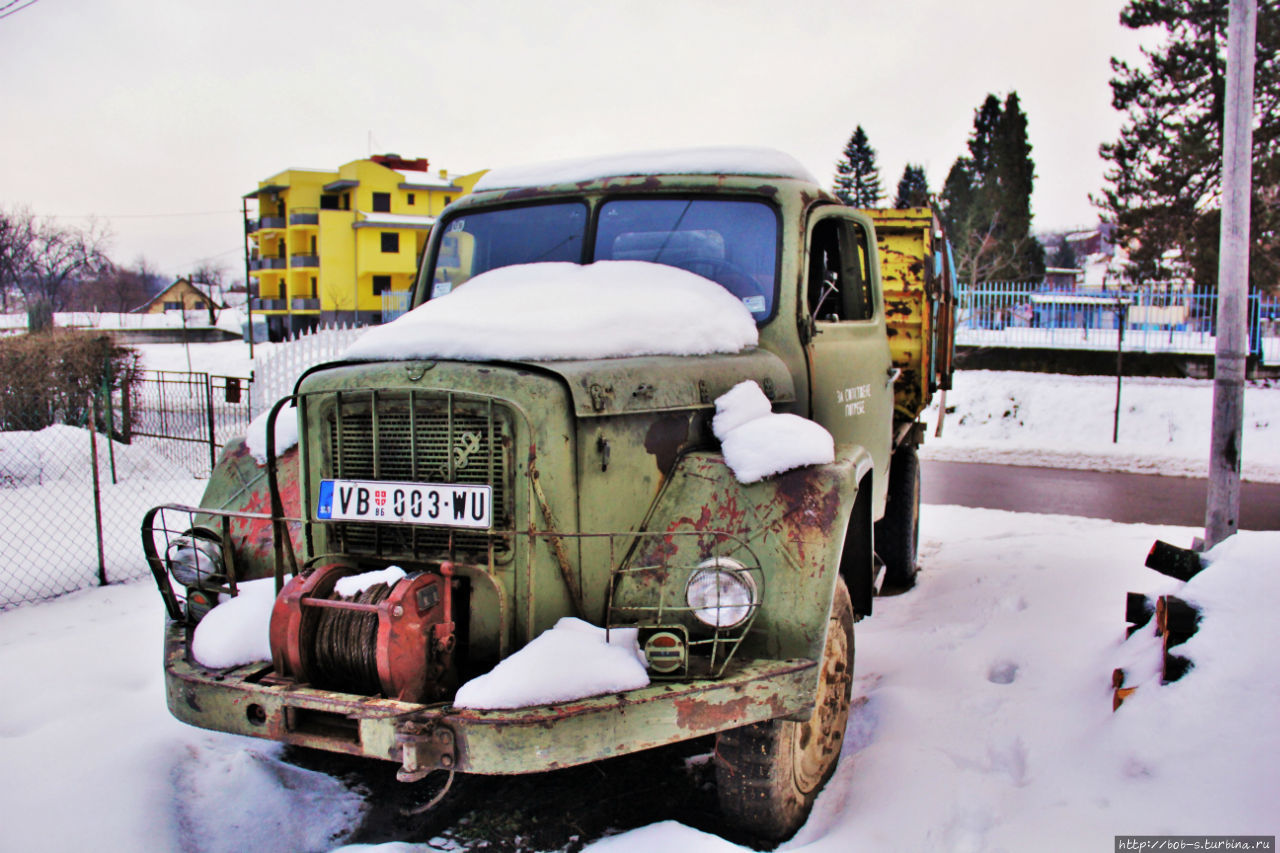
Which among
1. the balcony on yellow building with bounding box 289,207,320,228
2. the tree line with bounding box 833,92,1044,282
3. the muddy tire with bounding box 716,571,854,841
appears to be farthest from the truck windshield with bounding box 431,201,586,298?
the balcony on yellow building with bounding box 289,207,320,228

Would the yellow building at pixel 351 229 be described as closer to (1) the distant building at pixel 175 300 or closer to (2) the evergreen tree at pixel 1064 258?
(1) the distant building at pixel 175 300

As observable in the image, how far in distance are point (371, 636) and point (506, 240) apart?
2.24m

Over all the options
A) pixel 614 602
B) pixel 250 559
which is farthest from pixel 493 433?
pixel 250 559

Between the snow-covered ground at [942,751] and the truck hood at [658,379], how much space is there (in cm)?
145

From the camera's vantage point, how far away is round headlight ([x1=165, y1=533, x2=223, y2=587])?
354cm

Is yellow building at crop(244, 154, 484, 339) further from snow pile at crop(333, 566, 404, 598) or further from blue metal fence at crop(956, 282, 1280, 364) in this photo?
snow pile at crop(333, 566, 404, 598)

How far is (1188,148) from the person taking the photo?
24141 millimetres

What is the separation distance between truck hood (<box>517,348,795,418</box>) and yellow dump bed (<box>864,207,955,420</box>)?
103 inches

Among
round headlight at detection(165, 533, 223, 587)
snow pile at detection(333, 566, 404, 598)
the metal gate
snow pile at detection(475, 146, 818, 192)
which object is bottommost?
the metal gate

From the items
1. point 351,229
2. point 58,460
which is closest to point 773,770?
point 58,460

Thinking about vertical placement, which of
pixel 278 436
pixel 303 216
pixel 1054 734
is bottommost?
pixel 1054 734

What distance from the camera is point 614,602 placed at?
306cm

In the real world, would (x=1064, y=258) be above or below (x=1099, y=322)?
above

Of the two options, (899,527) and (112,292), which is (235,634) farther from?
(112,292)
